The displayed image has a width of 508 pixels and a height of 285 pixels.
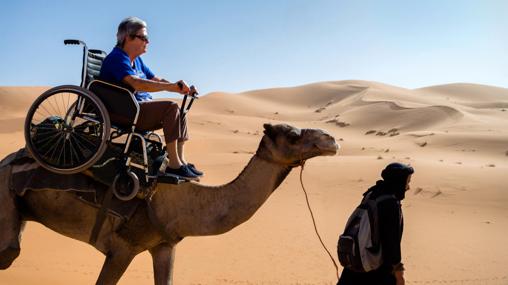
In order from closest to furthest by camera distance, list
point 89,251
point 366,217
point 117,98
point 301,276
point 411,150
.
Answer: point 366,217
point 117,98
point 301,276
point 89,251
point 411,150

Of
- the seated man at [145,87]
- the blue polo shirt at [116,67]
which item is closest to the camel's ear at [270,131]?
the seated man at [145,87]

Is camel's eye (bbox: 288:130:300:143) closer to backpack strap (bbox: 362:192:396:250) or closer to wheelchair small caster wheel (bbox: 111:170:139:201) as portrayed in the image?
backpack strap (bbox: 362:192:396:250)

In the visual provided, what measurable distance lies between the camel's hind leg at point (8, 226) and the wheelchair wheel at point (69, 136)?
2.36ft

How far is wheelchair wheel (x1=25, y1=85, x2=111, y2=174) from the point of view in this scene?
4035 mm

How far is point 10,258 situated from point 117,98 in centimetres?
177

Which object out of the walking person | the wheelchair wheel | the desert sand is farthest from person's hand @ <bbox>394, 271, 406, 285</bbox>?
the desert sand

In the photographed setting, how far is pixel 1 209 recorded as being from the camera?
454 centimetres

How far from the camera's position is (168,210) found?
14.2ft

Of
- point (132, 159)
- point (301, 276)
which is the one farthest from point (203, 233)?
point (301, 276)

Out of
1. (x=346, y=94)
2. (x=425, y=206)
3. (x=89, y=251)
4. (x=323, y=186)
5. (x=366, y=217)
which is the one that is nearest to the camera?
(x=366, y=217)

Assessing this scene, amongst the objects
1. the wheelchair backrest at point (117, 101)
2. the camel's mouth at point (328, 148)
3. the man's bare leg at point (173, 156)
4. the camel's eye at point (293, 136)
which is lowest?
the man's bare leg at point (173, 156)

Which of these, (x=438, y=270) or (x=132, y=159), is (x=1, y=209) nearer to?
(x=132, y=159)

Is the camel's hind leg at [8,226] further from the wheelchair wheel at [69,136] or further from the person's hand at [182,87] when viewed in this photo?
the person's hand at [182,87]

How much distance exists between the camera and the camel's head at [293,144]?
385 cm
